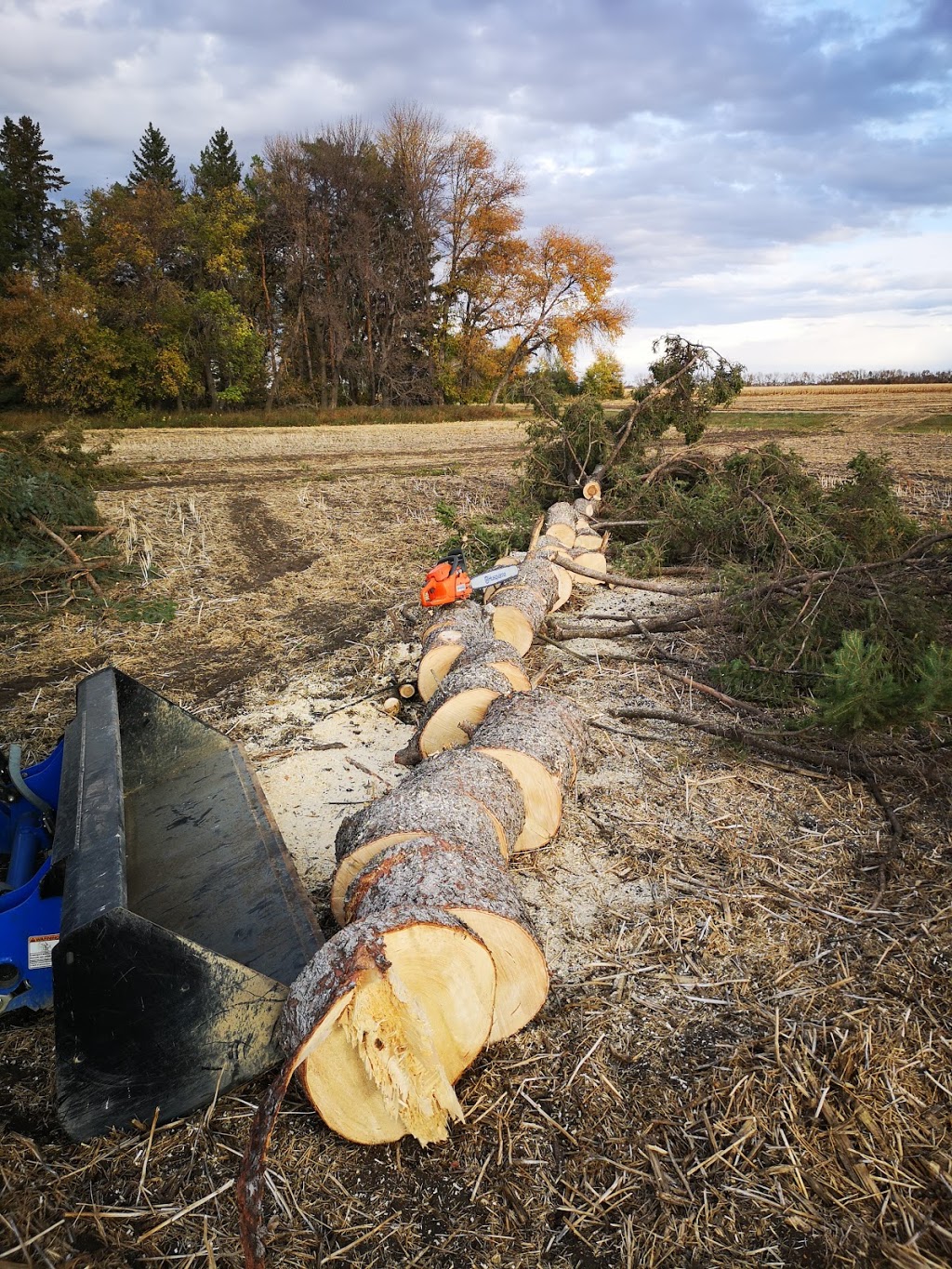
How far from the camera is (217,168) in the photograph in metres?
39.4

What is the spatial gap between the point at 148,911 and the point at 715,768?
10.1 ft

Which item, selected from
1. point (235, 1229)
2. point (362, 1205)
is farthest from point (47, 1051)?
point (362, 1205)

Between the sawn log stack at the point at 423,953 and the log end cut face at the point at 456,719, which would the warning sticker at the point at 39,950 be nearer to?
the sawn log stack at the point at 423,953

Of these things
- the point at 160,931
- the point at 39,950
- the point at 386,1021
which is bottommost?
the point at 39,950

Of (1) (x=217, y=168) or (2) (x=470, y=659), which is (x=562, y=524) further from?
(1) (x=217, y=168)

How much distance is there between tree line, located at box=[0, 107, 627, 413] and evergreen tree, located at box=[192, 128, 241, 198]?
0.25 meters

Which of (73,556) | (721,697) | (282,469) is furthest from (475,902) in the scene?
(282,469)

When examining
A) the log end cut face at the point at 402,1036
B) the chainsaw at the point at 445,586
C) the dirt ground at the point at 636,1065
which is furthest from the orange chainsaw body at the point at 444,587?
the log end cut face at the point at 402,1036

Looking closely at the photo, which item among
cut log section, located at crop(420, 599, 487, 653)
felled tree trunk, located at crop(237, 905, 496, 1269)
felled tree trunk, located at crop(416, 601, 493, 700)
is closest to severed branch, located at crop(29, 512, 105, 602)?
cut log section, located at crop(420, 599, 487, 653)

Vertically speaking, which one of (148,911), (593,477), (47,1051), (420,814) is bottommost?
(47,1051)

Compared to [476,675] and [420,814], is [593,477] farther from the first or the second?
[420,814]

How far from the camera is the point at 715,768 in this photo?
4.32 meters

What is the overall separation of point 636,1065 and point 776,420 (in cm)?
2757

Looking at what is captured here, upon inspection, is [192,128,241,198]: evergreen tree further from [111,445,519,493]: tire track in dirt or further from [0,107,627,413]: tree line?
[111,445,519,493]: tire track in dirt
